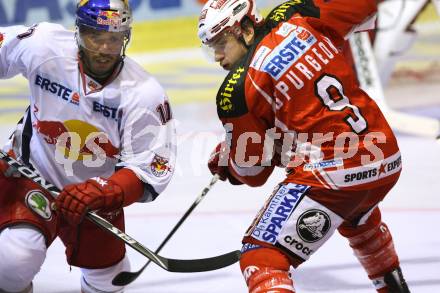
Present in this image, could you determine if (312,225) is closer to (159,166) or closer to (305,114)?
(305,114)

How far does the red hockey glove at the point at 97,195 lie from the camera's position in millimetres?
3100

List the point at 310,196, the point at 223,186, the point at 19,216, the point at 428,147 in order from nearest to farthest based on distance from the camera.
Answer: the point at 310,196
the point at 19,216
the point at 223,186
the point at 428,147

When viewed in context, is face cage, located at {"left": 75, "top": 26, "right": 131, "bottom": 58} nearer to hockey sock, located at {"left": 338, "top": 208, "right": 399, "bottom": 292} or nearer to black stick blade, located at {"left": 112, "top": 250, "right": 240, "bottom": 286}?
black stick blade, located at {"left": 112, "top": 250, "right": 240, "bottom": 286}

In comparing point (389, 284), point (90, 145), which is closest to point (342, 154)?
point (389, 284)

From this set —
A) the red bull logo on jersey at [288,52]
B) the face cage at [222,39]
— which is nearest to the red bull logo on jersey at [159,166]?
the face cage at [222,39]

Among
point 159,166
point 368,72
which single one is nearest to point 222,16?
point 159,166

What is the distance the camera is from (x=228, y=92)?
3049 mm

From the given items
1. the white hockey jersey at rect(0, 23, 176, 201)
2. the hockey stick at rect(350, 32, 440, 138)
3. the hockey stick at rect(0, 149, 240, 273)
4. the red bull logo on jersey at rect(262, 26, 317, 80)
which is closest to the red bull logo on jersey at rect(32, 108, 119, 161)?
the white hockey jersey at rect(0, 23, 176, 201)

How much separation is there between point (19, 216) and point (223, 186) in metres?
2.07

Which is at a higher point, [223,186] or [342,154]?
[342,154]

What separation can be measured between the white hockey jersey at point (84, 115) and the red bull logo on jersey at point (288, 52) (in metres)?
0.44

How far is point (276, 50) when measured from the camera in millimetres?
3078

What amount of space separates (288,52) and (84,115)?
69 cm

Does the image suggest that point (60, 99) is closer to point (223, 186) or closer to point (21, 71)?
point (21, 71)
